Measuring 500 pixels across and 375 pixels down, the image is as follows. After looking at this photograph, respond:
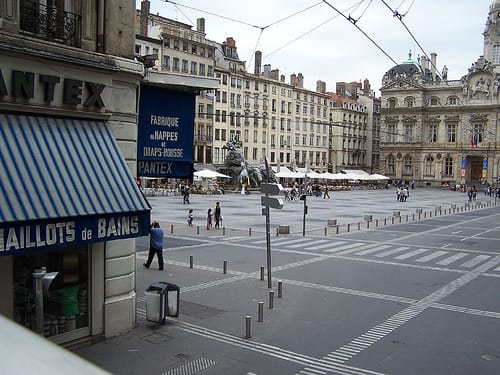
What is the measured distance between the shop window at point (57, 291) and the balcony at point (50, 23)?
3.73 metres

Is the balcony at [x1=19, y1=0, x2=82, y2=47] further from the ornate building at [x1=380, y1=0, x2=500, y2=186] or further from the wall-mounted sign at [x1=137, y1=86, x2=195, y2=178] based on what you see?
the ornate building at [x1=380, y1=0, x2=500, y2=186]

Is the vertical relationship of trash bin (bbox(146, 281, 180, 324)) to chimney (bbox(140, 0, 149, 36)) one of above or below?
below

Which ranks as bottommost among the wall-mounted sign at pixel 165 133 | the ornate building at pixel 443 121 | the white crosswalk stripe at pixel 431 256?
the white crosswalk stripe at pixel 431 256

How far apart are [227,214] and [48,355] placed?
116 ft

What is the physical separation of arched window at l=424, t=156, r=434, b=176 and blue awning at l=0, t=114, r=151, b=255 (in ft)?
326

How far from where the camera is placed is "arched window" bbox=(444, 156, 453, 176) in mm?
99250

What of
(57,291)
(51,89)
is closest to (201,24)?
(51,89)

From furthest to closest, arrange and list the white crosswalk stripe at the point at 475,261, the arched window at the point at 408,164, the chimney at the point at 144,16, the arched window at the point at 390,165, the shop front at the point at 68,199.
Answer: the arched window at the point at 390,165 < the arched window at the point at 408,164 < the chimney at the point at 144,16 < the white crosswalk stripe at the point at 475,261 < the shop front at the point at 68,199

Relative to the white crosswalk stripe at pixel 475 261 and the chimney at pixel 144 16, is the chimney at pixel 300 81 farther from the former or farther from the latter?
the white crosswalk stripe at pixel 475 261

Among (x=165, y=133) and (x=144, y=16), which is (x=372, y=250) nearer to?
(x=165, y=133)

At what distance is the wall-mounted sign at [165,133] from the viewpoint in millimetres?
11633

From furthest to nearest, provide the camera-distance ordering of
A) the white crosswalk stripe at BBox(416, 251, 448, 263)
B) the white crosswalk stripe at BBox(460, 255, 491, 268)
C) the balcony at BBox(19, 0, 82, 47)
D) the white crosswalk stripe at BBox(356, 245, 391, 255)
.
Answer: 1. the white crosswalk stripe at BBox(356, 245, 391, 255)
2. the white crosswalk stripe at BBox(416, 251, 448, 263)
3. the white crosswalk stripe at BBox(460, 255, 491, 268)
4. the balcony at BBox(19, 0, 82, 47)

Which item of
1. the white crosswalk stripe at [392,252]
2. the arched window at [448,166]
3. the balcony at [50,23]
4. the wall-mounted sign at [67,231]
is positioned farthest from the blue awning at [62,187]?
the arched window at [448,166]

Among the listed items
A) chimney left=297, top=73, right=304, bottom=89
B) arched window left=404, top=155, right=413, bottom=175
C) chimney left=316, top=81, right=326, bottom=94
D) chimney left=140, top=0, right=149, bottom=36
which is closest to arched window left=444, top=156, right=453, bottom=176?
arched window left=404, top=155, right=413, bottom=175
